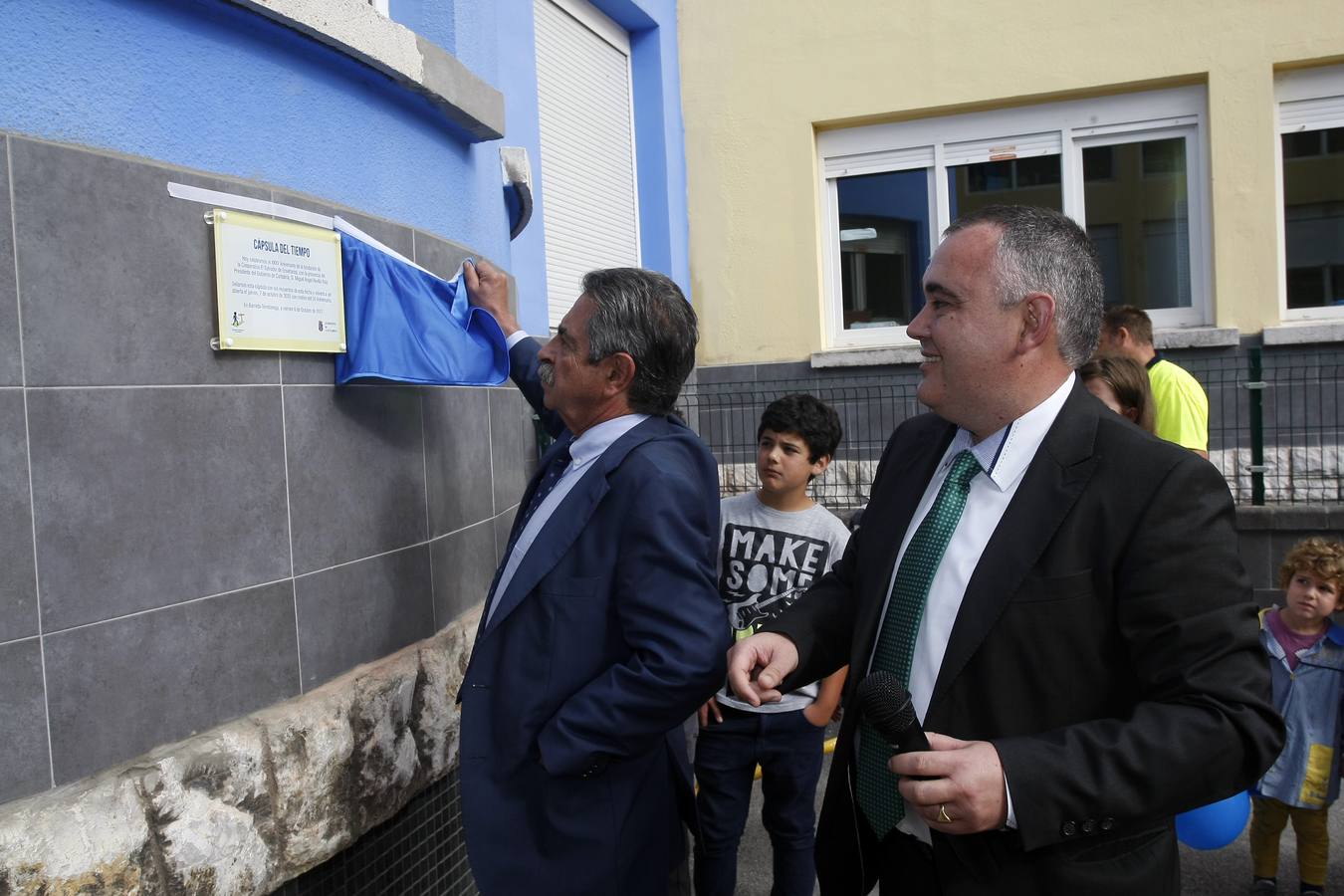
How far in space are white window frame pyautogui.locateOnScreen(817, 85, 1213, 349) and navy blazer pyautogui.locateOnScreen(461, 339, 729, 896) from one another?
266 inches

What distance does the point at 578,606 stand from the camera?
2.56 metres

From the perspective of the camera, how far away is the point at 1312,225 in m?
8.27

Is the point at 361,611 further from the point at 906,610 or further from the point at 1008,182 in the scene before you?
the point at 1008,182

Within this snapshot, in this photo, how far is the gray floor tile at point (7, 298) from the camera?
Answer: 7.13 ft

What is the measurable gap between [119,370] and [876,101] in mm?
7383

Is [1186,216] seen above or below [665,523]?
above

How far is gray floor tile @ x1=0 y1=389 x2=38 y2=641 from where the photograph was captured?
2164 millimetres

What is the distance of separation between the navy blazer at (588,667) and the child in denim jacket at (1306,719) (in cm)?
289

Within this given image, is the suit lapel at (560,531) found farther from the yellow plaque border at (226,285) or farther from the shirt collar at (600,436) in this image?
the yellow plaque border at (226,285)

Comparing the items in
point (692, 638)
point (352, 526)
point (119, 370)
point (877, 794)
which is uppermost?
point (119, 370)

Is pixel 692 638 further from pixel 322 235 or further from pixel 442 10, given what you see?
pixel 442 10

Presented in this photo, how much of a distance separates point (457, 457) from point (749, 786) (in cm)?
152

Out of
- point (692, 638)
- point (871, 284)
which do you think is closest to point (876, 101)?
point (871, 284)

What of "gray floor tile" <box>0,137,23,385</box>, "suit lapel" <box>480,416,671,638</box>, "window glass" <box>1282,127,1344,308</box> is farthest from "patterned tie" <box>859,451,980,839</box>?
"window glass" <box>1282,127,1344,308</box>
